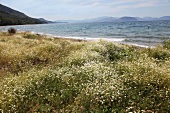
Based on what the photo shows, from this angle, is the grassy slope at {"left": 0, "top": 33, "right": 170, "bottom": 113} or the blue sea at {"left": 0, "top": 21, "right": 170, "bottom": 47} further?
the blue sea at {"left": 0, "top": 21, "right": 170, "bottom": 47}

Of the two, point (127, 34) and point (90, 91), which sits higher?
point (127, 34)

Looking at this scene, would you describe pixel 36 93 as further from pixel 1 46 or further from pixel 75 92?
pixel 1 46

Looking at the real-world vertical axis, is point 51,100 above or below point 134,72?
below

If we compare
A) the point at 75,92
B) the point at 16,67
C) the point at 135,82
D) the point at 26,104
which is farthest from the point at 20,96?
the point at 16,67

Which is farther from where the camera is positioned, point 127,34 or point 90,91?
point 127,34

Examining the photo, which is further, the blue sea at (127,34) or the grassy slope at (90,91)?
the blue sea at (127,34)

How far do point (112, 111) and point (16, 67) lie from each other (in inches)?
331

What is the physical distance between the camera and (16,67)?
13969 mm

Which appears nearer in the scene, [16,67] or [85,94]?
[85,94]

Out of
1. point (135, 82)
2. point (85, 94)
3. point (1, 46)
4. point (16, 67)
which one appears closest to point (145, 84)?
point (135, 82)

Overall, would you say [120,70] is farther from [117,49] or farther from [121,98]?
[117,49]

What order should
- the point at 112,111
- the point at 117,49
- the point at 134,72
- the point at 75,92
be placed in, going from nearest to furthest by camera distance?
the point at 112,111 → the point at 75,92 → the point at 134,72 → the point at 117,49

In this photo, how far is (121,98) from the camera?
763 cm

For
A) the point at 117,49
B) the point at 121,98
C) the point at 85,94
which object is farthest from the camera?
the point at 117,49
